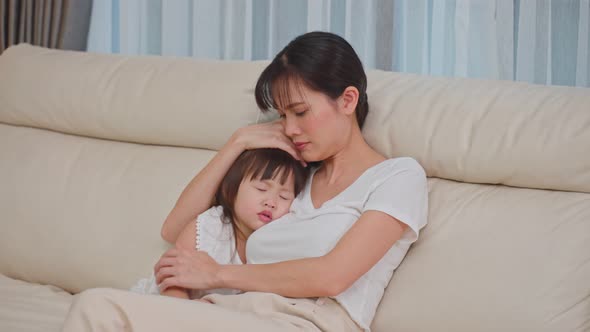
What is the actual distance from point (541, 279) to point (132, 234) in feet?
3.62

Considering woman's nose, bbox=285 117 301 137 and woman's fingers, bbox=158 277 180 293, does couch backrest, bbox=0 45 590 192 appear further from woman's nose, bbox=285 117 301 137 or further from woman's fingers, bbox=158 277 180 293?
woman's fingers, bbox=158 277 180 293

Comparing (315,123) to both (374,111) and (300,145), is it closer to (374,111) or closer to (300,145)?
(300,145)

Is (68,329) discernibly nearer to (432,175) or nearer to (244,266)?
(244,266)

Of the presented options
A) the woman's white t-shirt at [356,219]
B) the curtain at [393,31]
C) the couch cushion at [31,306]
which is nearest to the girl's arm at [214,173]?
the woman's white t-shirt at [356,219]

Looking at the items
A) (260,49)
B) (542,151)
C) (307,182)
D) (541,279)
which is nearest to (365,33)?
(260,49)

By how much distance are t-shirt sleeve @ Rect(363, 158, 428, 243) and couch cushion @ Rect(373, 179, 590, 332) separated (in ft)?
0.23

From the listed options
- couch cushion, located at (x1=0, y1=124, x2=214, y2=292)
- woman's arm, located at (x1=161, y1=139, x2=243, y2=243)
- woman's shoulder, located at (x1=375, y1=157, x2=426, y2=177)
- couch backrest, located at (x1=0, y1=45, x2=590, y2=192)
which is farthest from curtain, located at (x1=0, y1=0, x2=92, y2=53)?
woman's shoulder, located at (x1=375, y1=157, x2=426, y2=177)

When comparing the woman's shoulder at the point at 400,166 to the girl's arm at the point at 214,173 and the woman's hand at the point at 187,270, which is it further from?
the woman's hand at the point at 187,270

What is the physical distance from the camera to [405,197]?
1.75 metres

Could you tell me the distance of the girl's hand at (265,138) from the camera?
1.97 meters

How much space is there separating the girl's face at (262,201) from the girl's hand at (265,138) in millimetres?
77

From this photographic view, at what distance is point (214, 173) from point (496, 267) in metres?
0.71

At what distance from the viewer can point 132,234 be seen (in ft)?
7.46

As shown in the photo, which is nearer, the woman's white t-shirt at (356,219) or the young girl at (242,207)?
the woman's white t-shirt at (356,219)
